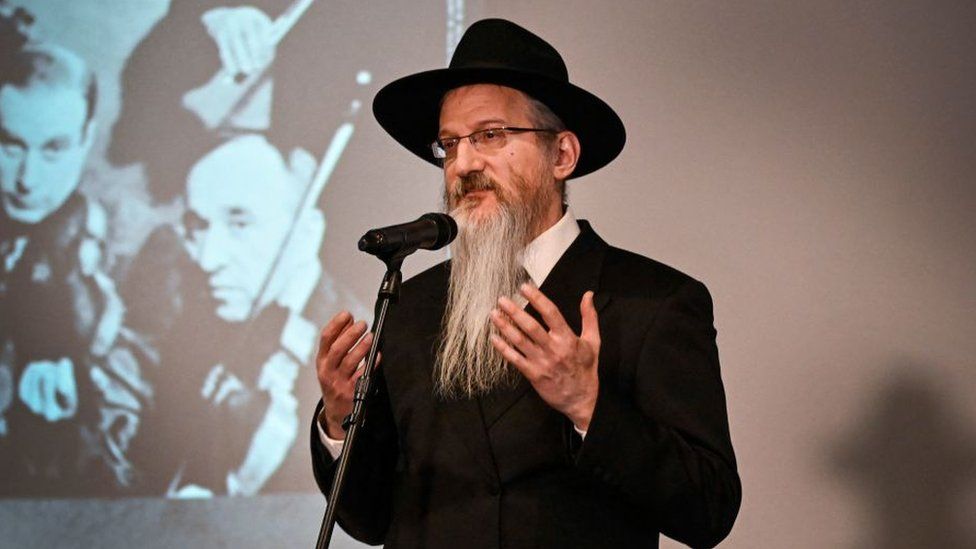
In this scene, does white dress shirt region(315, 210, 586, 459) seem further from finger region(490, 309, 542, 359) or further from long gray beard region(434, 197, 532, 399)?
finger region(490, 309, 542, 359)

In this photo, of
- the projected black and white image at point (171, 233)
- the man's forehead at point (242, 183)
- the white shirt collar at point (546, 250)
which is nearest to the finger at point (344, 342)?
the white shirt collar at point (546, 250)

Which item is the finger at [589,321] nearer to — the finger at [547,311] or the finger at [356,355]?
the finger at [547,311]

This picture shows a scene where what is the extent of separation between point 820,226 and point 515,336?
1.73 metres

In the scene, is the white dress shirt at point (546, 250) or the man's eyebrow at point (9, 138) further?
the man's eyebrow at point (9, 138)

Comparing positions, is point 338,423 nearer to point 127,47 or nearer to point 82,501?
point 82,501

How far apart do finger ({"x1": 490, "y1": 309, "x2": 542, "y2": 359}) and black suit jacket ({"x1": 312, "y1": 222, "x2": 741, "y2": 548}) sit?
172 millimetres

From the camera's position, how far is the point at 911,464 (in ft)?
9.88

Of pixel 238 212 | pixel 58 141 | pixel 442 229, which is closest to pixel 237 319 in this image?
pixel 238 212

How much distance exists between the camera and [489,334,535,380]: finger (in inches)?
66.5

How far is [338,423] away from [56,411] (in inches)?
62.4

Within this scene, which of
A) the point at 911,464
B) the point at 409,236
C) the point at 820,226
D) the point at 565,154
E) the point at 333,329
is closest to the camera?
the point at 409,236

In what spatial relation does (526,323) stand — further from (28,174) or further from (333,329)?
(28,174)

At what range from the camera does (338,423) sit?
208 cm

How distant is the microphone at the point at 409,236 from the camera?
5.63ft
